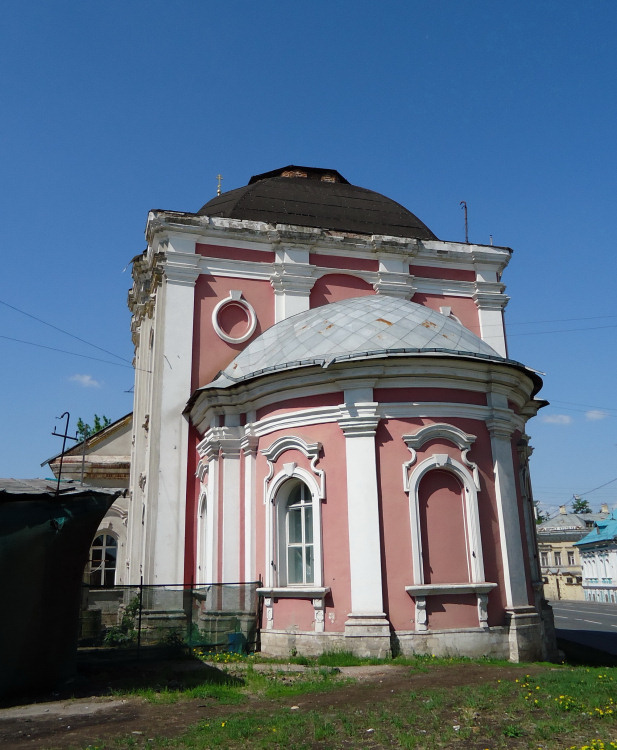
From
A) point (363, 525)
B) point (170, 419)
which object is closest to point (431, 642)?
point (363, 525)

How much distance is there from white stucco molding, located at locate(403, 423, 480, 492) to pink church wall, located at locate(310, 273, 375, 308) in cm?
642

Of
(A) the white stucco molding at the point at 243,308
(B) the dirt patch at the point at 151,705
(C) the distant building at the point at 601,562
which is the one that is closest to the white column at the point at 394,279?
(A) the white stucco molding at the point at 243,308

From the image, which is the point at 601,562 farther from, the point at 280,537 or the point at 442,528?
the point at 280,537

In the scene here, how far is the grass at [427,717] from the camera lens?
245 inches

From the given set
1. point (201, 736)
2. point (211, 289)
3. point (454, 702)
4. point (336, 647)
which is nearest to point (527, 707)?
point (454, 702)

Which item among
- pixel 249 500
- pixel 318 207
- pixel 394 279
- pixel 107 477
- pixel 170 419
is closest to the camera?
pixel 249 500

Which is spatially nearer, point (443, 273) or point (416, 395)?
point (416, 395)

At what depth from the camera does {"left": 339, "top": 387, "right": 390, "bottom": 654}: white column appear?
35.7 ft

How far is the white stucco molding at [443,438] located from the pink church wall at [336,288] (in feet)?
21.1

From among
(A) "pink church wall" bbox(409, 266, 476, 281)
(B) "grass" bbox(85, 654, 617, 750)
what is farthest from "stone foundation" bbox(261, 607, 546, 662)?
(A) "pink church wall" bbox(409, 266, 476, 281)

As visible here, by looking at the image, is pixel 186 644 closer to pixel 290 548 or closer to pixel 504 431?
pixel 290 548

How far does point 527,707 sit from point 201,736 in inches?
132

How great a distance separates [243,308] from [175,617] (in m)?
7.25

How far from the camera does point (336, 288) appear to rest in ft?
58.2
